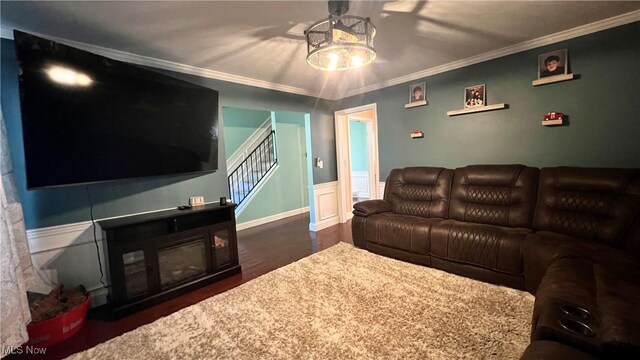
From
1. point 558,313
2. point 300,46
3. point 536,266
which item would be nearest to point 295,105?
point 300,46

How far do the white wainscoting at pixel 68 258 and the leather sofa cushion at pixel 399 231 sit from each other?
2651mm

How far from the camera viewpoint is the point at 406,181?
11.5 feet

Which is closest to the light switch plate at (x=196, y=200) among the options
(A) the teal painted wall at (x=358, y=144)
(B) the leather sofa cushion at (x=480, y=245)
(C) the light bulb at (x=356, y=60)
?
(C) the light bulb at (x=356, y=60)

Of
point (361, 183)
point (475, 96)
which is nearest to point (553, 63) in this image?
point (475, 96)

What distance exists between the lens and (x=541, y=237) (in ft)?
6.98

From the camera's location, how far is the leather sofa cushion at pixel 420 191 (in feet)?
10.3

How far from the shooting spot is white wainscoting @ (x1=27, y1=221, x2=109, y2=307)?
84.1 inches

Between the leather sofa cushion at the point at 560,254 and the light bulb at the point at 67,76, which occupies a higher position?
the light bulb at the point at 67,76

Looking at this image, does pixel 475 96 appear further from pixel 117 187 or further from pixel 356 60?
pixel 117 187

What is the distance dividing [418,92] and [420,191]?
1446 millimetres

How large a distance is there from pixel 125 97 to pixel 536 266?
11.8ft

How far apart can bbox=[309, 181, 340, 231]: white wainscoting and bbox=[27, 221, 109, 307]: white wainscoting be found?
2.85 m

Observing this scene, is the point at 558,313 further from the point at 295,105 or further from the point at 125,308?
the point at 295,105

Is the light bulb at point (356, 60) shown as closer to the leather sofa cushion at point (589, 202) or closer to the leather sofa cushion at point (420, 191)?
the leather sofa cushion at point (420, 191)
